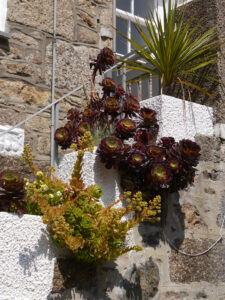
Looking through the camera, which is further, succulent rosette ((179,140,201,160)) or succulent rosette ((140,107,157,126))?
succulent rosette ((140,107,157,126))

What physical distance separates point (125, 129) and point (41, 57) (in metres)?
1.49

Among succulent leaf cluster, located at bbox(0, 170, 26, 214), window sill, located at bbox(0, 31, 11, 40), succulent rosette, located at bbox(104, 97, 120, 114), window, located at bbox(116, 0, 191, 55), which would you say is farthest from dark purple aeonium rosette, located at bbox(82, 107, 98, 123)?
window, located at bbox(116, 0, 191, 55)

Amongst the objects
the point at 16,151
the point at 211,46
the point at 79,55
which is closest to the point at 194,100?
the point at 211,46

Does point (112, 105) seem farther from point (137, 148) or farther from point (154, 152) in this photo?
point (154, 152)

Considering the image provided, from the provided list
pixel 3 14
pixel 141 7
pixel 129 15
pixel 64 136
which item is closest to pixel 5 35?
pixel 3 14

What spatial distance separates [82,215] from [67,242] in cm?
18

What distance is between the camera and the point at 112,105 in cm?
321

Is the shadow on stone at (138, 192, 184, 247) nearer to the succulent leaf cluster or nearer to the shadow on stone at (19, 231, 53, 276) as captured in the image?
the shadow on stone at (19, 231, 53, 276)

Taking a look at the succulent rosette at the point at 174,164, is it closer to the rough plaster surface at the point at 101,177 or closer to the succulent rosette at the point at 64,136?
the rough plaster surface at the point at 101,177

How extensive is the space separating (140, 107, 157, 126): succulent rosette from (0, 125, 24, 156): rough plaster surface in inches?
43.8

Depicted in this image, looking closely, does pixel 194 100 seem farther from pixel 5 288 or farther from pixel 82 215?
pixel 5 288

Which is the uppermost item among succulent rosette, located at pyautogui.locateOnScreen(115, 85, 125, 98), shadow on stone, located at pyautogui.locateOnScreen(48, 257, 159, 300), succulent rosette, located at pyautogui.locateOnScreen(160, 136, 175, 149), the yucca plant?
the yucca plant

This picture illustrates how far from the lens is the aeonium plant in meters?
2.88

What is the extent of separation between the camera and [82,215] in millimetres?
2623
